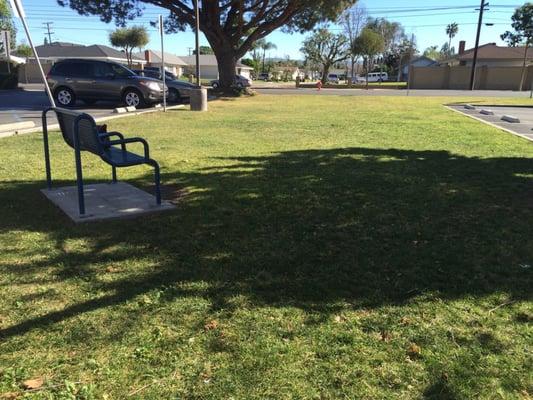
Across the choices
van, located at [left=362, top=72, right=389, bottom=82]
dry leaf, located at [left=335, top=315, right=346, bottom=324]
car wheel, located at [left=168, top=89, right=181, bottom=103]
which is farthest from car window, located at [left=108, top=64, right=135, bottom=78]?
van, located at [left=362, top=72, right=389, bottom=82]

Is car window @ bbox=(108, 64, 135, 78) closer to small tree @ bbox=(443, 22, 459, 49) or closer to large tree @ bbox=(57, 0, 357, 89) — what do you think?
large tree @ bbox=(57, 0, 357, 89)

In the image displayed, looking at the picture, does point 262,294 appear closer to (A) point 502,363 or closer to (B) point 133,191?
(A) point 502,363

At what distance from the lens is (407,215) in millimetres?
5156

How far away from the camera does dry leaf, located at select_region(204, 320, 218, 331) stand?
3.02 meters

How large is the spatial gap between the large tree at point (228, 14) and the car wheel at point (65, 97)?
1071 cm

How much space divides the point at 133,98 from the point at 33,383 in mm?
16285

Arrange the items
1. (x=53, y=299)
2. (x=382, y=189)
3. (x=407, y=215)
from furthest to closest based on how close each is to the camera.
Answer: (x=382, y=189), (x=407, y=215), (x=53, y=299)

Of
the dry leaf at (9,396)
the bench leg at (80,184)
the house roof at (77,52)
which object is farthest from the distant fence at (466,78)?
the dry leaf at (9,396)

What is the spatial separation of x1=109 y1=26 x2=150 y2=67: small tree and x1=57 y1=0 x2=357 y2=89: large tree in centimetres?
3576

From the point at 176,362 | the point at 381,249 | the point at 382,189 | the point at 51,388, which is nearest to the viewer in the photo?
the point at 51,388

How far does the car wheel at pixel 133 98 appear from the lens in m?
17.6

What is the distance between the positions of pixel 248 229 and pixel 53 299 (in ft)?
6.29

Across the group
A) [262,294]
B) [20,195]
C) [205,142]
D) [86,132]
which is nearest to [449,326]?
[262,294]

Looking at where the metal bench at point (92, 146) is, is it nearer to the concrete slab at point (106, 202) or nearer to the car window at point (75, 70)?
the concrete slab at point (106, 202)
